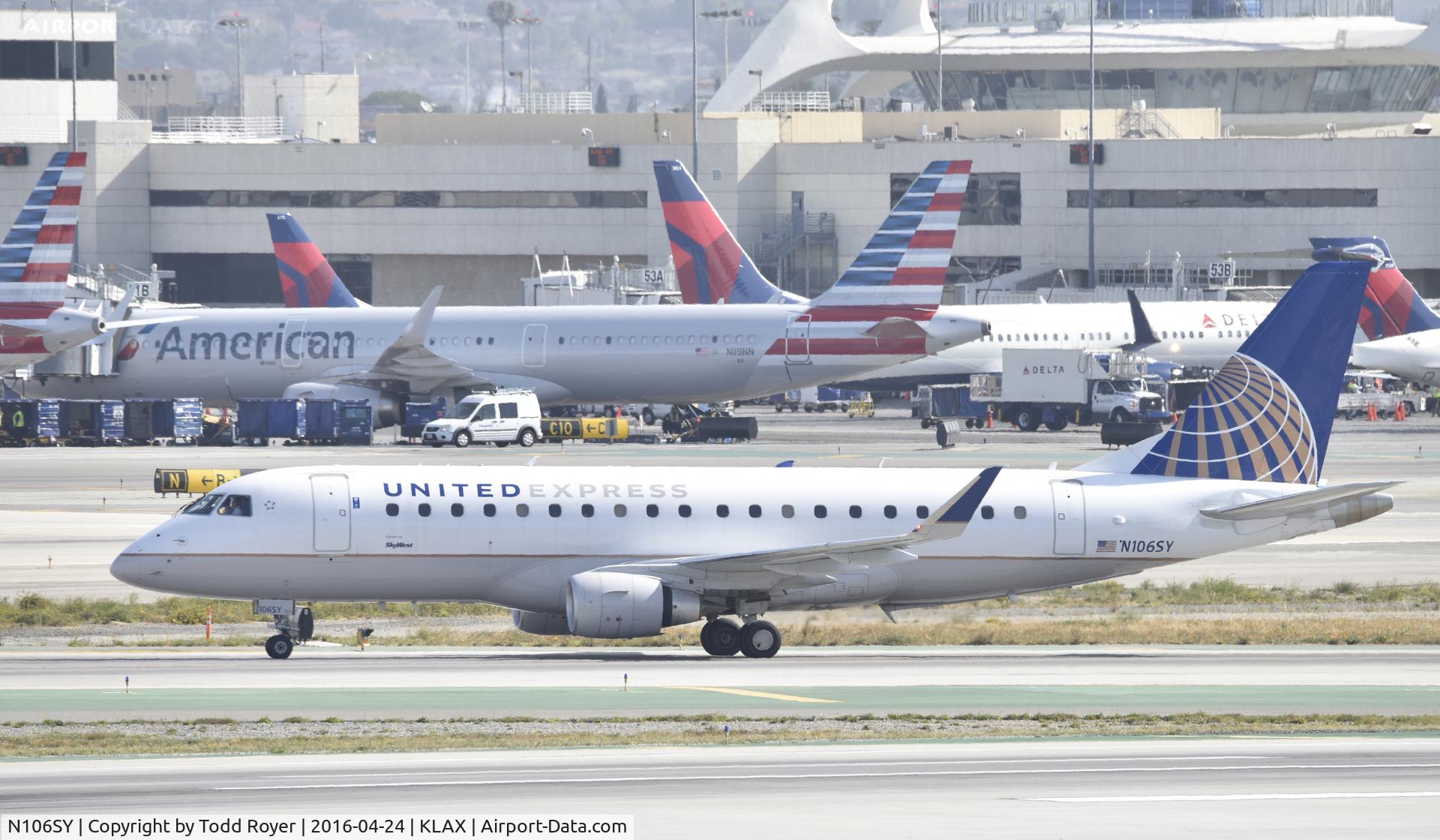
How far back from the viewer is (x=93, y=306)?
8969cm

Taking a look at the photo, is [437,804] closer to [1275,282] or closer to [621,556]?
[621,556]

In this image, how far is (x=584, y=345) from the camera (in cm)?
8025

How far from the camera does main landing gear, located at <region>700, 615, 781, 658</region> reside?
32469 mm

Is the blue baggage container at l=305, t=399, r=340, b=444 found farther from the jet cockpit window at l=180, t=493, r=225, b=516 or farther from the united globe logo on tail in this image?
the united globe logo on tail

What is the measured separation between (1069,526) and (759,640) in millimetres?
5718

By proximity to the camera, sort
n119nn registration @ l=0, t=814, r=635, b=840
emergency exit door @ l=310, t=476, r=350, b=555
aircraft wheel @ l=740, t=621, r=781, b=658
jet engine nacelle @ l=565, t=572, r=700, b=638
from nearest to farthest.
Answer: n119nn registration @ l=0, t=814, r=635, b=840 → jet engine nacelle @ l=565, t=572, r=700, b=638 → emergency exit door @ l=310, t=476, r=350, b=555 → aircraft wheel @ l=740, t=621, r=781, b=658

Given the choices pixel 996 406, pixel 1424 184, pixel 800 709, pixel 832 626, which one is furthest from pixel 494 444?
pixel 1424 184

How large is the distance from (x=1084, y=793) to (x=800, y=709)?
690 centimetres

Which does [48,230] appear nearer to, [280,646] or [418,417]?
[418,417]

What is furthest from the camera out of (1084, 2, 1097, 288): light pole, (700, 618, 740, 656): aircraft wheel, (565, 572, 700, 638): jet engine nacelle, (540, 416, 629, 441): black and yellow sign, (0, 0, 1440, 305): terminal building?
(0, 0, 1440, 305): terminal building

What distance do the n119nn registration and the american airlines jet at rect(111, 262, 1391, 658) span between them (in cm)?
1310

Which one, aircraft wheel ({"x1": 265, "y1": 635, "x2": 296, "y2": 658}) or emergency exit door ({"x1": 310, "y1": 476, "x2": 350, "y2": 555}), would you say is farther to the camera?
emergency exit door ({"x1": 310, "y1": 476, "x2": 350, "y2": 555})

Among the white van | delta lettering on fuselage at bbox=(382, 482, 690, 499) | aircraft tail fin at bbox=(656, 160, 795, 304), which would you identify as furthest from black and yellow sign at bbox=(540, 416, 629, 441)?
delta lettering on fuselage at bbox=(382, 482, 690, 499)

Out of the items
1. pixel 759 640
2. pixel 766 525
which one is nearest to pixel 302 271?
pixel 766 525
